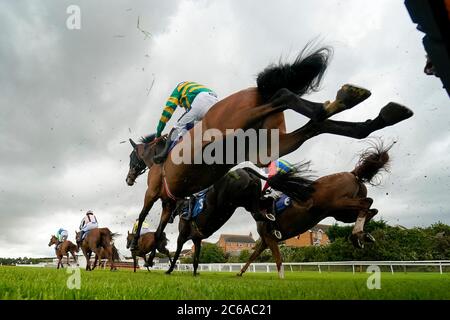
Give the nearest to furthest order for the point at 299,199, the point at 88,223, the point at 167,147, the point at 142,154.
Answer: the point at 167,147 < the point at 299,199 < the point at 142,154 < the point at 88,223

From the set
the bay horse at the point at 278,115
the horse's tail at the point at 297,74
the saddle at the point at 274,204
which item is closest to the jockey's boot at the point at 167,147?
the bay horse at the point at 278,115

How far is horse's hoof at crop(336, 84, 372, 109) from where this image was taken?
12.8ft

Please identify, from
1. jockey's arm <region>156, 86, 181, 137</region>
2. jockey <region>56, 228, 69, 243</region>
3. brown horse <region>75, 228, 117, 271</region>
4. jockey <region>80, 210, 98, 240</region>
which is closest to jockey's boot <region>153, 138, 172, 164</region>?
jockey's arm <region>156, 86, 181, 137</region>

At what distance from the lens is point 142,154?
7.71m

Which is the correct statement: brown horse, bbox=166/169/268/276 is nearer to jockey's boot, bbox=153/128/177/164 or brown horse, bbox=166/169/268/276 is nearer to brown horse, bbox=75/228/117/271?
jockey's boot, bbox=153/128/177/164

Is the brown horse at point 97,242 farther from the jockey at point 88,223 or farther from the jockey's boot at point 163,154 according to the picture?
the jockey's boot at point 163,154

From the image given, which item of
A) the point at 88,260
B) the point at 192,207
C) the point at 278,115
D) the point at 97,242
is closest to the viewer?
the point at 278,115

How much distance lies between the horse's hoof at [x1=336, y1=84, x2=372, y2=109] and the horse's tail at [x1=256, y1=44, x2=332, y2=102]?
29.8 inches

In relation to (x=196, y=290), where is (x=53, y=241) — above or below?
above

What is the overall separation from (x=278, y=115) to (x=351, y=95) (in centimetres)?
105

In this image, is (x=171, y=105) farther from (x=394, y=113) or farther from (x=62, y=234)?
(x=62, y=234)

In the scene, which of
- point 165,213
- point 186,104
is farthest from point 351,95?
point 165,213
